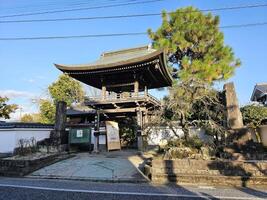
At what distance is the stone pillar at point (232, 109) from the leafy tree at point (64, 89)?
2563 cm

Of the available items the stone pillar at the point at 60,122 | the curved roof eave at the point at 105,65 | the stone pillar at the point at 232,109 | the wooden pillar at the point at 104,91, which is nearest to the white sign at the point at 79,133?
the stone pillar at the point at 60,122

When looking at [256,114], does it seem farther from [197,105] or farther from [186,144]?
[186,144]

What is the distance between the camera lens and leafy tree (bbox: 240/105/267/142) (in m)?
15.4

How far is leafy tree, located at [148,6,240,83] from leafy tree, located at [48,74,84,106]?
16634 millimetres

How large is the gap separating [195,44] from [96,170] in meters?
15.6

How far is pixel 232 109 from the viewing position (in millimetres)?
11773

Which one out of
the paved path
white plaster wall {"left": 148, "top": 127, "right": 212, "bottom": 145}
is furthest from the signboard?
the paved path

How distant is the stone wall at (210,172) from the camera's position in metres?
7.73

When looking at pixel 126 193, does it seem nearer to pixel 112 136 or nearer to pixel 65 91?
pixel 112 136

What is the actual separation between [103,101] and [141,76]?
2905 millimetres

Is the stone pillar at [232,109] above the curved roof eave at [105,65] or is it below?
below

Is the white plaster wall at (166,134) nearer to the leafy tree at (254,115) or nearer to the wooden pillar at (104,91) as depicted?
the leafy tree at (254,115)

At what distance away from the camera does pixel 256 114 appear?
15.5 meters

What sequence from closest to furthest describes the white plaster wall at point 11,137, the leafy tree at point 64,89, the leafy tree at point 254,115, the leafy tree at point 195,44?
1. the white plaster wall at point 11,137
2. the leafy tree at point 254,115
3. the leafy tree at point 195,44
4. the leafy tree at point 64,89
